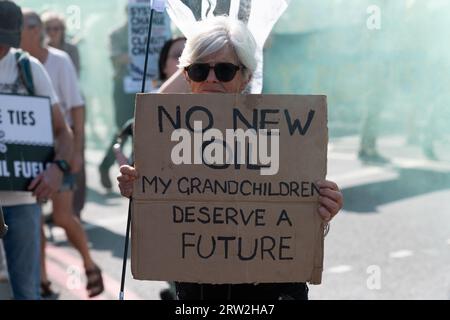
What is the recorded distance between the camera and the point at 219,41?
2.74m

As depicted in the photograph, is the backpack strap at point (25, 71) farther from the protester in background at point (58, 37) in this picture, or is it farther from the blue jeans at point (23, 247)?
the protester in background at point (58, 37)

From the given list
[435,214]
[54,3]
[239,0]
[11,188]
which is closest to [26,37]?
[11,188]

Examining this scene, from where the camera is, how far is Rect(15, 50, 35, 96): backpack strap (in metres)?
3.81

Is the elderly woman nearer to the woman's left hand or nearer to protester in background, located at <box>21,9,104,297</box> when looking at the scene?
the woman's left hand

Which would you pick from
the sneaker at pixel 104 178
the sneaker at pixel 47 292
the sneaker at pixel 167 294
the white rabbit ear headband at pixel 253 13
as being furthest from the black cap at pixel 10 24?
the sneaker at pixel 104 178

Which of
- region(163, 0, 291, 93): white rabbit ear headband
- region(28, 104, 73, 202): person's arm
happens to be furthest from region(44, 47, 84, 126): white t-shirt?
region(163, 0, 291, 93): white rabbit ear headband

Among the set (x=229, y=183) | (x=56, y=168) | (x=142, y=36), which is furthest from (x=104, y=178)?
(x=229, y=183)

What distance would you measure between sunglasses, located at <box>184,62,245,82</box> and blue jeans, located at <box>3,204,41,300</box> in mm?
1439

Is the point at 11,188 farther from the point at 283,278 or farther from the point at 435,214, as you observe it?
the point at 435,214

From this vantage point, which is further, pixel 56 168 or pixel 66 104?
pixel 66 104

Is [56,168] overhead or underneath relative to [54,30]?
underneath

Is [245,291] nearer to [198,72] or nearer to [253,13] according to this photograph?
[198,72]

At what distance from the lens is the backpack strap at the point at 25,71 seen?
12.5 feet

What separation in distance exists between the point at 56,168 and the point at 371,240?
328 cm
